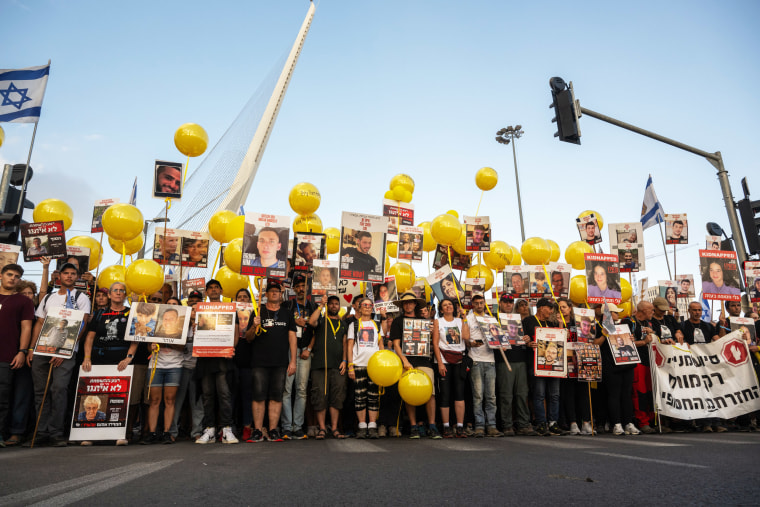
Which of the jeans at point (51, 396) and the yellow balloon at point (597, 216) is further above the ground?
the yellow balloon at point (597, 216)

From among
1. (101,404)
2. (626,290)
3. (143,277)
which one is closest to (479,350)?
(626,290)

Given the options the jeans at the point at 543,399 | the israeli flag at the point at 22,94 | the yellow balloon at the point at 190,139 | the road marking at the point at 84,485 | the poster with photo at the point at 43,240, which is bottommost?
the road marking at the point at 84,485

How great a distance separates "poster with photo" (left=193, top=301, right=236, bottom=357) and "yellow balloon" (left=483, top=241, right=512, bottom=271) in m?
5.87

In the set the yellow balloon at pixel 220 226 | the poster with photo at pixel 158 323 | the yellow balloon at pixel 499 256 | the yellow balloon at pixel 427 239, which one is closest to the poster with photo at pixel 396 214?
the yellow balloon at pixel 427 239

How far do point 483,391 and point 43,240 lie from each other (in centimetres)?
672

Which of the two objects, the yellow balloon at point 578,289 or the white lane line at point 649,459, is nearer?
the white lane line at point 649,459

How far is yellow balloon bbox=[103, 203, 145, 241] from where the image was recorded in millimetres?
7164

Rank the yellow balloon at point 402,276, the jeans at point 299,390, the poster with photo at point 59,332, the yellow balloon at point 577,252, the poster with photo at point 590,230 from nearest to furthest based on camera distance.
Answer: the poster with photo at point 59,332
the jeans at point 299,390
the yellow balloon at point 402,276
the poster with photo at point 590,230
the yellow balloon at point 577,252

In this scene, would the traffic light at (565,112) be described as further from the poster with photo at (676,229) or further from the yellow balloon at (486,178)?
the poster with photo at (676,229)

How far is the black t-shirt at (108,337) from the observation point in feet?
20.1

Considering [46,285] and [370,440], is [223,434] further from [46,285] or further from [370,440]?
[46,285]

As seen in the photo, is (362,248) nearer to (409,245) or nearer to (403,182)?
(409,245)

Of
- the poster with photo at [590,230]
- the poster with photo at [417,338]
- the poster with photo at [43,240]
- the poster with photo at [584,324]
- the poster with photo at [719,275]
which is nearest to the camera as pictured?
the poster with photo at [417,338]

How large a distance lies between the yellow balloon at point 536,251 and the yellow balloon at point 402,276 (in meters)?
2.28
